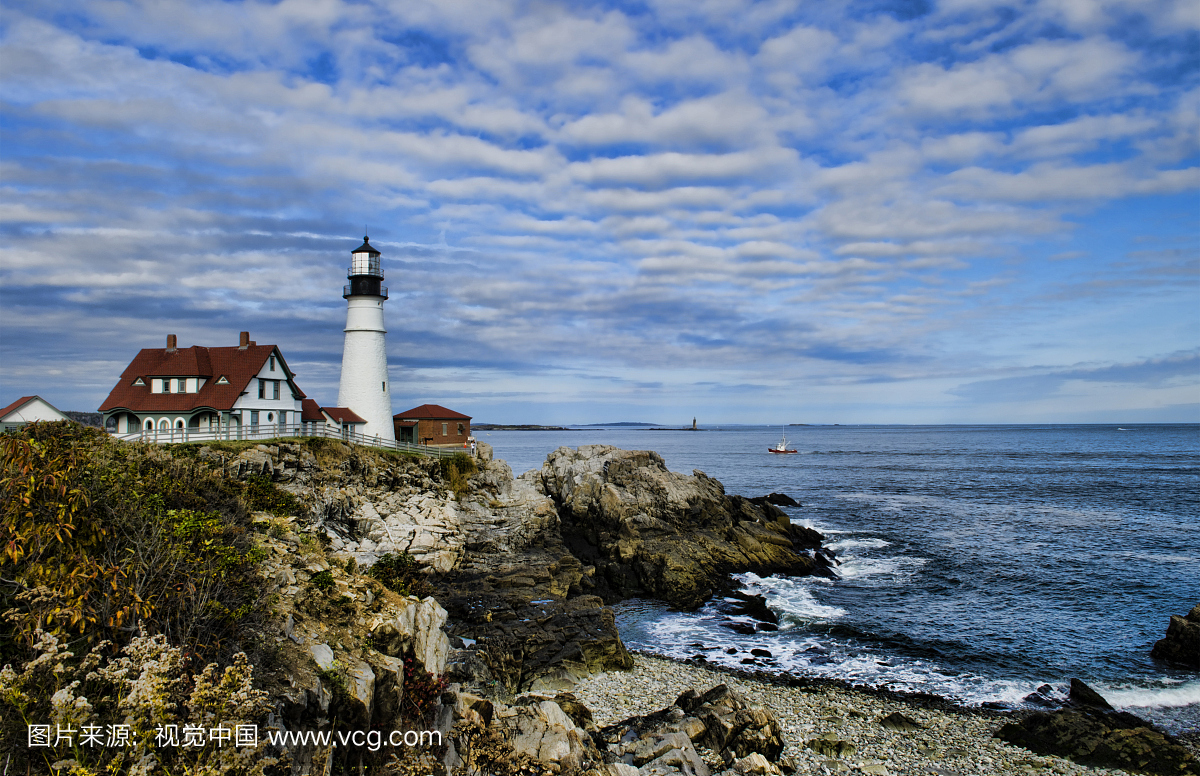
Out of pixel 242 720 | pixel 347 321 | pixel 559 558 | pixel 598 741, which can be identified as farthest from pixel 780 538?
pixel 242 720

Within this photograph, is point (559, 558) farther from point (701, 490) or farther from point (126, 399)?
point (126, 399)

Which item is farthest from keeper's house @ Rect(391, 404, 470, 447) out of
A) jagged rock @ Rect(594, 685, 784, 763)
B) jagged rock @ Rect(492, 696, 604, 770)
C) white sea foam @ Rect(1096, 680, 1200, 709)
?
white sea foam @ Rect(1096, 680, 1200, 709)

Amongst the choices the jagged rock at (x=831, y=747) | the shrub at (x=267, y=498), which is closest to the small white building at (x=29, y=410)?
the shrub at (x=267, y=498)

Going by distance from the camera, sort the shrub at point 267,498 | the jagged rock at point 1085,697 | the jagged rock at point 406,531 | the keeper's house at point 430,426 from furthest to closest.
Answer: the keeper's house at point 430,426
the jagged rock at point 406,531
the shrub at point 267,498
the jagged rock at point 1085,697

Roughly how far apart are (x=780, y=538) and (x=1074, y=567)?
14903 millimetres

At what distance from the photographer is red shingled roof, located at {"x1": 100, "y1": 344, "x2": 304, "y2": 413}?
34.7 meters

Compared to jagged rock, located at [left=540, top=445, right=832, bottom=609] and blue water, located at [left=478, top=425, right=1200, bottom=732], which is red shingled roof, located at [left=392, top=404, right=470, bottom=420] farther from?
blue water, located at [left=478, top=425, right=1200, bottom=732]

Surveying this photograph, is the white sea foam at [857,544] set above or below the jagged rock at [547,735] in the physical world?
below

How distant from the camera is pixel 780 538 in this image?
122 ft

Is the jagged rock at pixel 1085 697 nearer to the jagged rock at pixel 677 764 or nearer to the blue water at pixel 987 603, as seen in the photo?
the blue water at pixel 987 603

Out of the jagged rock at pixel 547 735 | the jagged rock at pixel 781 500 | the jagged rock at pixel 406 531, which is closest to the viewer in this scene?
the jagged rock at pixel 547 735

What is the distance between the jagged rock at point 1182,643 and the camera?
2100cm

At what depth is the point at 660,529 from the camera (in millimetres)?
35656

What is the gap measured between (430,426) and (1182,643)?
40.1 meters
